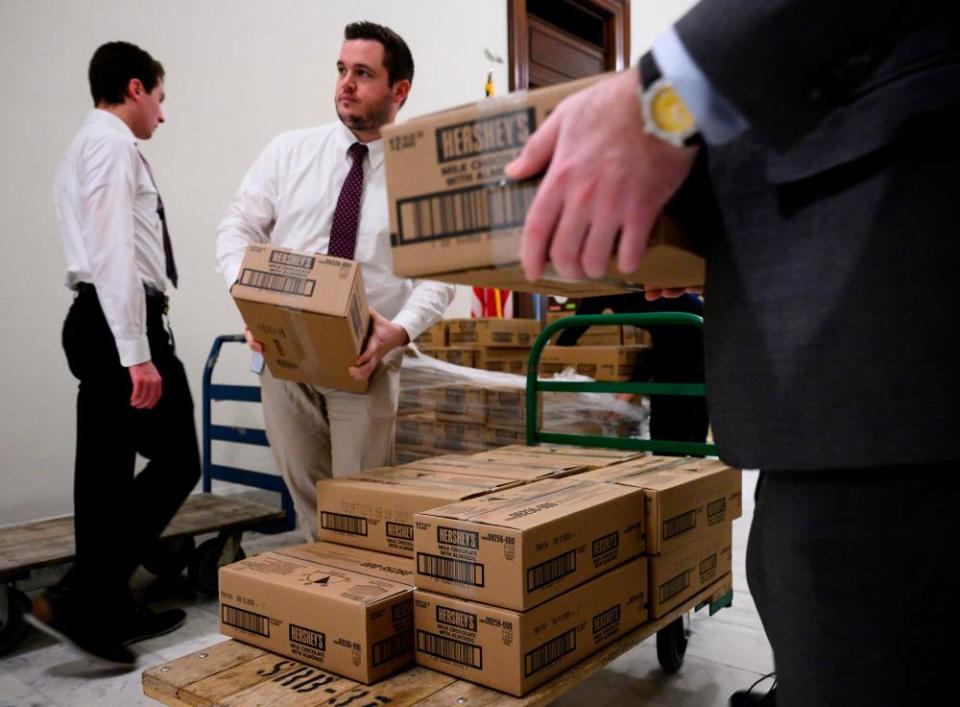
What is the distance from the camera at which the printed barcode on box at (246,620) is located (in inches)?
53.9

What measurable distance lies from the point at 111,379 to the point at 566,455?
1.32 m

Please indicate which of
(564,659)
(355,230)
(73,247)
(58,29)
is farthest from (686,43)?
(58,29)

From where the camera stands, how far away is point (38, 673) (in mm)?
2014

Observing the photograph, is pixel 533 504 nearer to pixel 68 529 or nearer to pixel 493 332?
pixel 68 529

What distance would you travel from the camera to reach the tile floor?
6.07 feet

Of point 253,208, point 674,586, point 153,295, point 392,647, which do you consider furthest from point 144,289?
point 674,586

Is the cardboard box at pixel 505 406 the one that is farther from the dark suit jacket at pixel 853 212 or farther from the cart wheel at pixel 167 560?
the dark suit jacket at pixel 853 212

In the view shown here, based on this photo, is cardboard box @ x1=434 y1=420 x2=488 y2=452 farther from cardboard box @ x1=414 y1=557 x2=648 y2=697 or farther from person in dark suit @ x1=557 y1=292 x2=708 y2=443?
cardboard box @ x1=414 y1=557 x2=648 y2=697

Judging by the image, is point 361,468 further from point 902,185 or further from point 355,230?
point 902,185

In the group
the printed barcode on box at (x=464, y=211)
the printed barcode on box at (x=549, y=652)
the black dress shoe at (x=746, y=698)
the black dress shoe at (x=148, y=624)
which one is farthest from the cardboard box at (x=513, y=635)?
the black dress shoe at (x=148, y=624)

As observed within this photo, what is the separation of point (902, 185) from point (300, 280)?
144 cm

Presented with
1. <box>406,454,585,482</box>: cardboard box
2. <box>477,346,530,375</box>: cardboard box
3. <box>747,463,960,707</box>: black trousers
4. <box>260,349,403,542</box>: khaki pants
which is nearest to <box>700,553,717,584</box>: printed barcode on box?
<box>406,454,585,482</box>: cardboard box

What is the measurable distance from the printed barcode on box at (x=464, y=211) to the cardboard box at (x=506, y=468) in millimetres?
995

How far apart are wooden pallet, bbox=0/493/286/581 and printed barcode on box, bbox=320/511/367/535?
1108 millimetres
